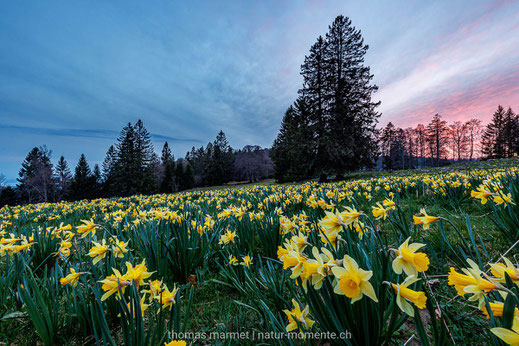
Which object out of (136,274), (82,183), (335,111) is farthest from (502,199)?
(82,183)

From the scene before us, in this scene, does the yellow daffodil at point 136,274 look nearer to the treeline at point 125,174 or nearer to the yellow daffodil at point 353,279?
the yellow daffodil at point 353,279

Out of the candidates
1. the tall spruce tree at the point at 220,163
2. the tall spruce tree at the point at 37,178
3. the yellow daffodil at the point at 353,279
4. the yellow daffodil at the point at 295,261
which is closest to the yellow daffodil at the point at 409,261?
the yellow daffodil at the point at 353,279

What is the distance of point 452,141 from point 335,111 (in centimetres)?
4013

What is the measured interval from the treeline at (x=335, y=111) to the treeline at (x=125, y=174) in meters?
25.4

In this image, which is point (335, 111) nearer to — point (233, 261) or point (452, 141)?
point (233, 261)

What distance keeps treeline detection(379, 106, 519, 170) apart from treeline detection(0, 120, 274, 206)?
29.3m

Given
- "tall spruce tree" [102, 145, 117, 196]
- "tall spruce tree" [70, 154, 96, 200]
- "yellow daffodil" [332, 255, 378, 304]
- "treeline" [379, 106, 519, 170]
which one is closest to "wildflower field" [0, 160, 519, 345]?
"yellow daffodil" [332, 255, 378, 304]

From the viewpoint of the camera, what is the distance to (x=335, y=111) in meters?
17.6

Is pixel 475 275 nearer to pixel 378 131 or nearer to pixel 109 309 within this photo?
pixel 109 309

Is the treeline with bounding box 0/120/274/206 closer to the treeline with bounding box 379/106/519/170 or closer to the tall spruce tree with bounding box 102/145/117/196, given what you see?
the tall spruce tree with bounding box 102/145/117/196

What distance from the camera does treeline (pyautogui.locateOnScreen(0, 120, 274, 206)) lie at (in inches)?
1218

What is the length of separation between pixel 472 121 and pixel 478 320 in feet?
175

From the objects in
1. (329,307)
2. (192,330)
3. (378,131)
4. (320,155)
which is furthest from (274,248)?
(378,131)

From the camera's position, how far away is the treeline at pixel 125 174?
30938mm
